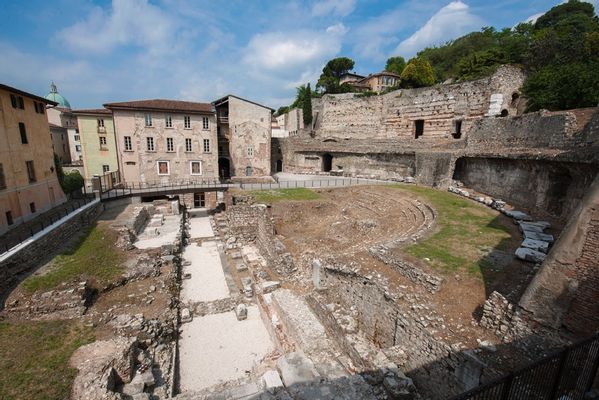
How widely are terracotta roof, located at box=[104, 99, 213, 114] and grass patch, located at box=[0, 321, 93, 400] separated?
74.5 feet

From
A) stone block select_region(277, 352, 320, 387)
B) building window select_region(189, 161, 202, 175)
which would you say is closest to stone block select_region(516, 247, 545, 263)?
stone block select_region(277, 352, 320, 387)

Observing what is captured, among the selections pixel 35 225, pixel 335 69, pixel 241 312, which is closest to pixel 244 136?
pixel 35 225

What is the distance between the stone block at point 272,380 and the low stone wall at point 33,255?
925 cm

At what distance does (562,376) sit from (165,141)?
30675mm

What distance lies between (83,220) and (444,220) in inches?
819

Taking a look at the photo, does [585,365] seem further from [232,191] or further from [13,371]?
[232,191]

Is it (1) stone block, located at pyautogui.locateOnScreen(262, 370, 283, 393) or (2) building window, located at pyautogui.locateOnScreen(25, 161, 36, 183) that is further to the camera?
(2) building window, located at pyautogui.locateOnScreen(25, 161, 36, 183)

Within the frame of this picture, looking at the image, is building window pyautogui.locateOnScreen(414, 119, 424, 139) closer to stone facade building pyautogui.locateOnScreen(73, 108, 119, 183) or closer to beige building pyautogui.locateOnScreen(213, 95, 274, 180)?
beige building pyautogui.locateOnScreen(213, 95, 274, 180)

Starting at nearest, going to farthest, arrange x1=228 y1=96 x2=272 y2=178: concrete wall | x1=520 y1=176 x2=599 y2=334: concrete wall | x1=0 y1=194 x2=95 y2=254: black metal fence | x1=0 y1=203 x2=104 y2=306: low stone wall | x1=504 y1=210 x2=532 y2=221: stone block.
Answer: x1=520 y1=176 x2=599 y2=334: concrete wall < x1=0 y1=203 x2=104 y2=306: low stone wall < x1=0 y1=194 x2=95 y2=254: black metal fence < x1=504 y1=210 x2=532 y2=221: stone block < x1=228 y1=96 x2=272 y2=178: concrete wall

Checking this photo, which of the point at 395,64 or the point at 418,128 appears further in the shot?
the point at 395,64

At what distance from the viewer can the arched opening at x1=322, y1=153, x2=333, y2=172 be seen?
3675cm

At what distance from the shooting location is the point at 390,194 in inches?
864

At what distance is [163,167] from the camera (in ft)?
94.3

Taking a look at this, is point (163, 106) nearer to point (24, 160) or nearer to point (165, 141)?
point (165, 141)
